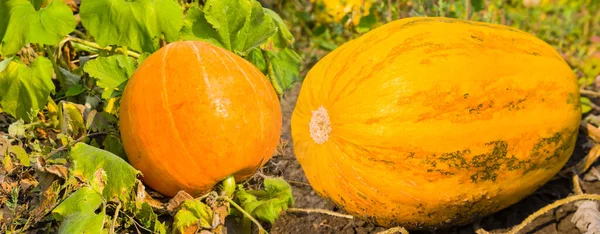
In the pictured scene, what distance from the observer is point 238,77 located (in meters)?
2.79

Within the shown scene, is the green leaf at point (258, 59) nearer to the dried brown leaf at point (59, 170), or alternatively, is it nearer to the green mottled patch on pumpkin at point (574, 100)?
the dried brown leaf at point (59, 170)

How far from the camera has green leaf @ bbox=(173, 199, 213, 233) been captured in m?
2.58

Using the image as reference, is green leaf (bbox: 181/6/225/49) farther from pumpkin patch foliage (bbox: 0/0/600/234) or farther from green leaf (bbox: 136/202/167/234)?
green leaf (bbox: 136/202/167/234)

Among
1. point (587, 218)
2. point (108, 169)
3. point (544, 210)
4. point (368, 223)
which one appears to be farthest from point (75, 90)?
point (587, 218)

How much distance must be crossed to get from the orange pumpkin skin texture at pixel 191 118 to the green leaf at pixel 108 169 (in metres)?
0.17

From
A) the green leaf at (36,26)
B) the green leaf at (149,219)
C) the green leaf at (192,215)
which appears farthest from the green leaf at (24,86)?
the green leaf at (192,215)

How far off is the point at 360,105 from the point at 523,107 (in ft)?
2.12

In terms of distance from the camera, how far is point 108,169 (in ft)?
8.52

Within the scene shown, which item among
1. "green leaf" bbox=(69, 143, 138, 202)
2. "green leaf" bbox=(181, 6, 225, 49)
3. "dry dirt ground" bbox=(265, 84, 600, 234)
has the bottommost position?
"dry dirt ground" bbox=(265, 84, 600, 234)

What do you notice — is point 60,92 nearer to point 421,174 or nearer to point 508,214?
point 421,174

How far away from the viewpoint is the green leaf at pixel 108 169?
2542 mm

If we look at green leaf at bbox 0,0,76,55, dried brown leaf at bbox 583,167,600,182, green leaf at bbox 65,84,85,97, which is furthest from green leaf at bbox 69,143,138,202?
dried brown leaf at bbox 583,167,600,182

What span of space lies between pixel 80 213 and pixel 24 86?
872 millimetres

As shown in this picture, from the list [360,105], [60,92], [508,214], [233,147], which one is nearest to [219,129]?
[233,147]
